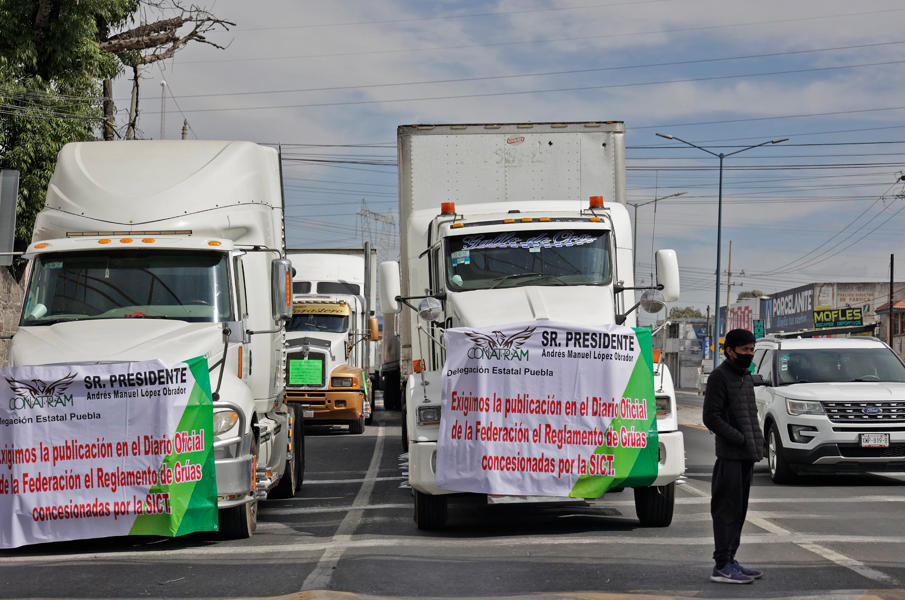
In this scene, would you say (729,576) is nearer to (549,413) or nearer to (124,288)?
(549,413)

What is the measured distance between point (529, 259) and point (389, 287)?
58.8 inches

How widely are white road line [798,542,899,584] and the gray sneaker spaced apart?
952 mm

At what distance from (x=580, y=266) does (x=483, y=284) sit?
99 centimetres

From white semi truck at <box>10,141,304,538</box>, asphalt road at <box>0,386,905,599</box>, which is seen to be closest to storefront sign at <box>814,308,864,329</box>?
asphalt road at <box>0,386,905,599</box>

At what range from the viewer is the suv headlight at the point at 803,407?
12.9 m

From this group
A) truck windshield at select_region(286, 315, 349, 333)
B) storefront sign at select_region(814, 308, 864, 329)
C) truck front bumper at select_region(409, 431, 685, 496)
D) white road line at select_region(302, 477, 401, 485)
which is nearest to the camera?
truck front bumper at select_region(409, 431, 685, 496)

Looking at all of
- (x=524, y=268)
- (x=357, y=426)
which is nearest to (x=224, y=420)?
(x=524, y=268)

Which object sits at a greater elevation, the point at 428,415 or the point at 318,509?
the point at 428,415

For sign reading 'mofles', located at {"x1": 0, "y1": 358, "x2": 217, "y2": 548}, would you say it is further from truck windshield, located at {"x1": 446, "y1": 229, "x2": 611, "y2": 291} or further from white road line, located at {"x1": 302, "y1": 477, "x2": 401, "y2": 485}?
white road line, located at {"x1": 302, "y1": 477, "x2": 401, "y2": 485}

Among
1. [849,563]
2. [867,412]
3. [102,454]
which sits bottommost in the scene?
[849,563]

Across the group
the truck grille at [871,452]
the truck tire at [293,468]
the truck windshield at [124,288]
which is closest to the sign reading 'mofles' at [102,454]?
the truck windshield at [124,288]

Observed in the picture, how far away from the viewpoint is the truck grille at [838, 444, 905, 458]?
496 inches

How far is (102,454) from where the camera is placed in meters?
8.27

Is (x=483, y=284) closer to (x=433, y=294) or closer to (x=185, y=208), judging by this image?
(x=433, y=294)
